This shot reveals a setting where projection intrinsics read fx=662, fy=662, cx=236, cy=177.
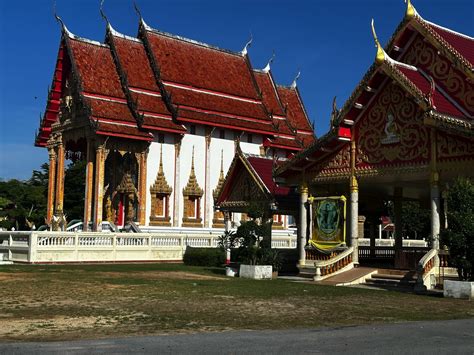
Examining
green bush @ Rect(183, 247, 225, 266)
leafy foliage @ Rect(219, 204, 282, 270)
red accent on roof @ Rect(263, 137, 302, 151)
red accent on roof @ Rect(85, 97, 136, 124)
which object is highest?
red accent on roof @ Rect(85, 97, 136, 124)

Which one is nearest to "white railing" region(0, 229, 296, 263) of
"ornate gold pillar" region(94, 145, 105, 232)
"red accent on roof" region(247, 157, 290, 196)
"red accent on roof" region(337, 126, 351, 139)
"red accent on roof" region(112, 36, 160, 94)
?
"red accent on roof" region(247, 157, 290, 196)

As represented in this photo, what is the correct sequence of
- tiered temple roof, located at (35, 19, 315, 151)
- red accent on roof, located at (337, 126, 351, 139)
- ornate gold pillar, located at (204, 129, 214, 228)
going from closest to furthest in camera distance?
red accent on roof, located at (337, 126, 351, 139), tiered temple roof, located at (35, 19, 315, 151), ornate gold pillar, located at (204, 129, 214, 228)

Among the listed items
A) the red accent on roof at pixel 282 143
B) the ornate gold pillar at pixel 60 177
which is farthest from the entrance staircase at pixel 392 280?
the red accent on roof at pixel 282 143

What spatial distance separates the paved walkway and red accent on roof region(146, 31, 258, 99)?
3496cm

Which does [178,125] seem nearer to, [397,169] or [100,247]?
[100,247]

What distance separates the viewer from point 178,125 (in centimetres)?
4131

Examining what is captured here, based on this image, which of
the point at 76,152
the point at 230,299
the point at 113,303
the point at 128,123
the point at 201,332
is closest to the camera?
the point at 201,332

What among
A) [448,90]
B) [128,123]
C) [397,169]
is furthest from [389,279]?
[128,123]

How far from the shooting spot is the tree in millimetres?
14906

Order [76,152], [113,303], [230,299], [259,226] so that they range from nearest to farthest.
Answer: [113,303] < [230,299] < [259,226] < [76,152]

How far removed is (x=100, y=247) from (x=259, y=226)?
32.2 feet

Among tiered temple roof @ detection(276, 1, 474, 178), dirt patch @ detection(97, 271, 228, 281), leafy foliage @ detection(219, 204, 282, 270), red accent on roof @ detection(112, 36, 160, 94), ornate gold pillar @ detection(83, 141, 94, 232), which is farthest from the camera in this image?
red accent on roof @ detection(112, 36, 160, 94)

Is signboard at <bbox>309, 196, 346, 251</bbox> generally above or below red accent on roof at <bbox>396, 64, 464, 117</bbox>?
below

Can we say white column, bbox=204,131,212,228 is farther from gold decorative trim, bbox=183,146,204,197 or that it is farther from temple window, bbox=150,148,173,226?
temple window, bbox=150,148,173,226
